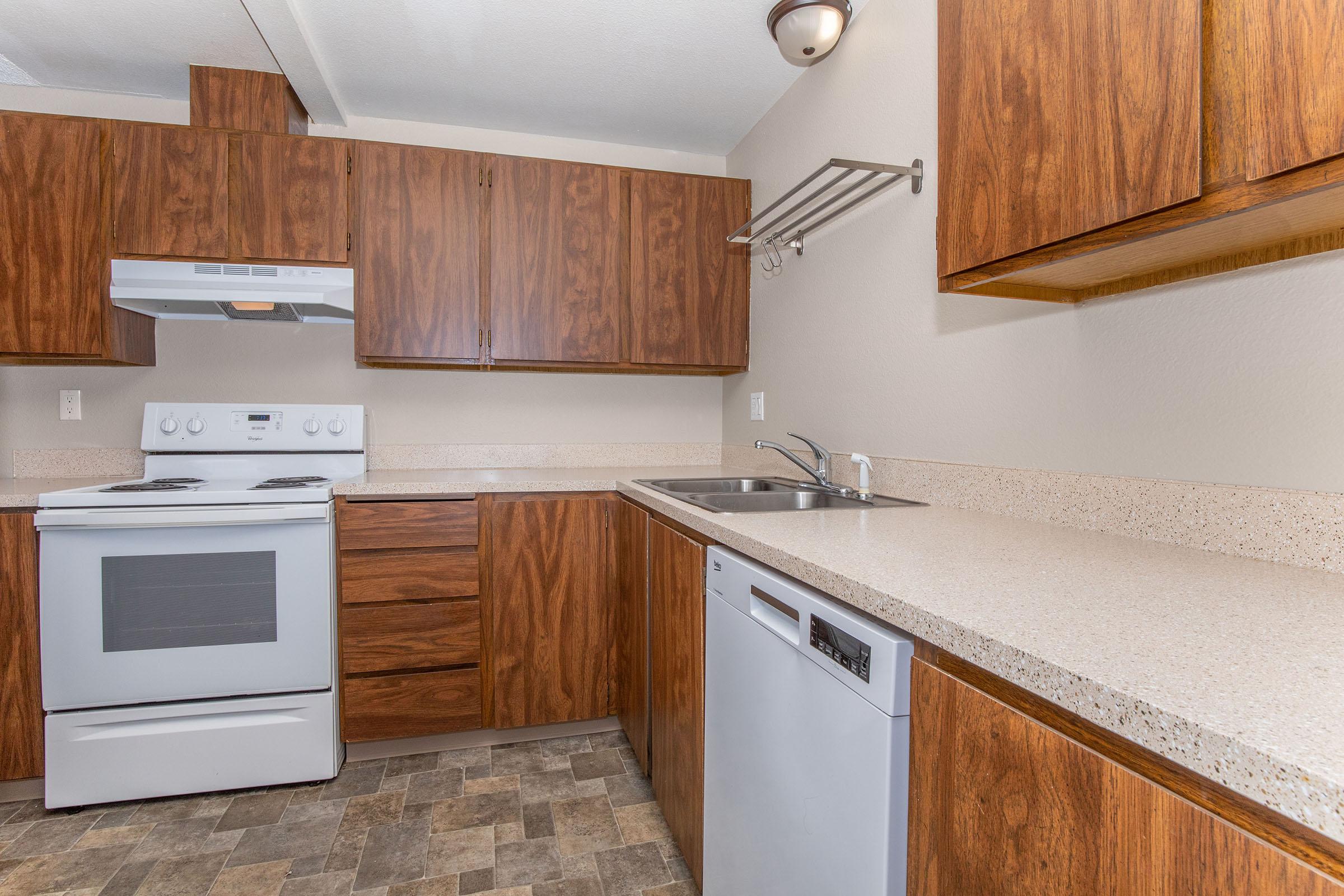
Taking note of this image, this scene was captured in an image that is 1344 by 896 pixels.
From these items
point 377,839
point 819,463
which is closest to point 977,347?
point 819,463

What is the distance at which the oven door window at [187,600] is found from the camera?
1.86m

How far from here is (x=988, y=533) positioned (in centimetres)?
117

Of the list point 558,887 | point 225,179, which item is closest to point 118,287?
point 225,179

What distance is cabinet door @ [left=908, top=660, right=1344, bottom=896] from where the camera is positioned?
0.43m

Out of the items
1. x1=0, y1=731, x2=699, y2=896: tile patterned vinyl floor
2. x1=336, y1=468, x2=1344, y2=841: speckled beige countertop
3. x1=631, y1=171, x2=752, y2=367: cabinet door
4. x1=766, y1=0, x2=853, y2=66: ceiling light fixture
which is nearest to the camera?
x1=336, y1=468, x2=1344, y2=841: speckled beige countertop

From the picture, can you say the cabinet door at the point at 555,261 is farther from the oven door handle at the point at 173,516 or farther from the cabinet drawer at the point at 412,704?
the cabinet drawer at the point at 412,704

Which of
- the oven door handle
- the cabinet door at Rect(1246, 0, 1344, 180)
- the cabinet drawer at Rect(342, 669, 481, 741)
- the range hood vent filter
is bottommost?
the cabinet drawer at Rect(342, 669, 481, 741)

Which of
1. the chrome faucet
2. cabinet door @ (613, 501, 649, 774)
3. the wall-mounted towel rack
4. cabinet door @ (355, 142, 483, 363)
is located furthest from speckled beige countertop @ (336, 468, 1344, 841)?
cabinet door @ (355, 142, 483, 363)

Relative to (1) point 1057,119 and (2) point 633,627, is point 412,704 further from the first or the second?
(1) point 1057,119

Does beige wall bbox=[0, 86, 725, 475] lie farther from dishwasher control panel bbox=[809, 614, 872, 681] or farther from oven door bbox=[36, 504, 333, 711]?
dishwasher control panel bbox=[809, 614, 872, 681]

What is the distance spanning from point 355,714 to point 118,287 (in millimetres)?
1557

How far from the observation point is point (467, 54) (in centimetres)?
217

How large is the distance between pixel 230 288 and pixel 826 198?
77.5 inches

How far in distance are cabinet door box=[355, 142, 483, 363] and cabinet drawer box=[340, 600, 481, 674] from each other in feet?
2.97
